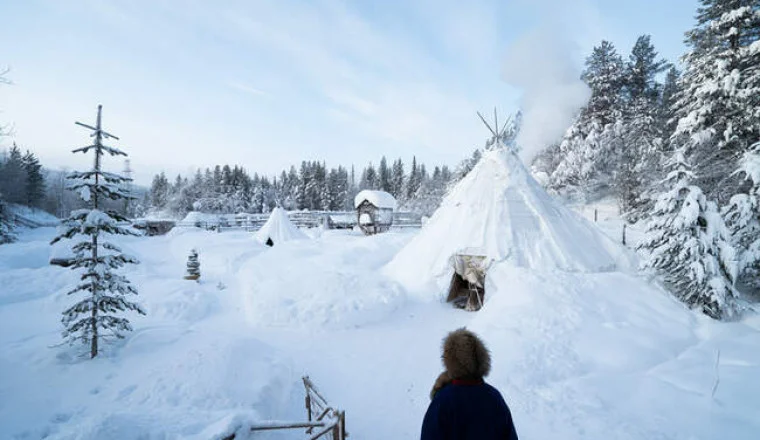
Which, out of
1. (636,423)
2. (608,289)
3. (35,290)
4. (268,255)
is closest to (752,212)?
(608,289)

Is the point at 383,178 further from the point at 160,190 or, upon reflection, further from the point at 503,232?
the point at 503,232

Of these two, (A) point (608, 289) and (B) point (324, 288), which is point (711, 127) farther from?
(B) point (324, 288)

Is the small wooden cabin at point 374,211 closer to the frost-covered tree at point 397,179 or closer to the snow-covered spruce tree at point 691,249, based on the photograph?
the snow-covered spruce tree at point 691,249

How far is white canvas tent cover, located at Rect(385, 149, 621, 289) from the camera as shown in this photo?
872cm

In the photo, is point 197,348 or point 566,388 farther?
point 197,348

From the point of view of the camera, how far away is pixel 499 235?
9062mm

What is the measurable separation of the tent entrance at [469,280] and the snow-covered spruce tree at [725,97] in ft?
24.9

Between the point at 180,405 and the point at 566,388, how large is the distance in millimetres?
5677

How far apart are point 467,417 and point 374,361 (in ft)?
→ 15.0

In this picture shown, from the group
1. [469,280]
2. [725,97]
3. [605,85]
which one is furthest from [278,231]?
[605,85]

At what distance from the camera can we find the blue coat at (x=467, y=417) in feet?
6.58

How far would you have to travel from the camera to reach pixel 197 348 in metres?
5.59

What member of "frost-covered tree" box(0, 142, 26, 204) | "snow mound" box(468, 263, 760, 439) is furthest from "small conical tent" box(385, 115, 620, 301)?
"frost-covered tree" box(0, 142, 26, 204)

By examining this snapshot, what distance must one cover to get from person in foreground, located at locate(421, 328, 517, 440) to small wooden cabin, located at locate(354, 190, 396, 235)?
946 inches
